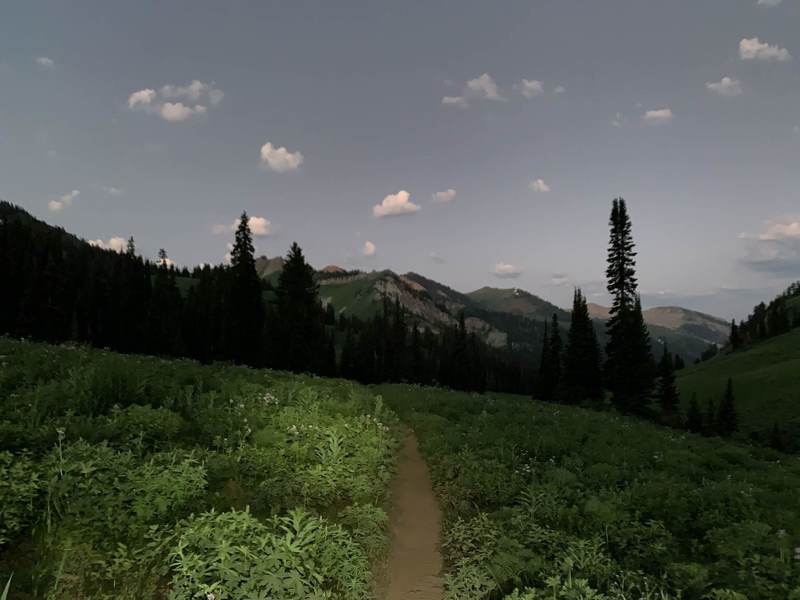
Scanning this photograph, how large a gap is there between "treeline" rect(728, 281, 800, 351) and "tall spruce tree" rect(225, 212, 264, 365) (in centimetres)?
15125

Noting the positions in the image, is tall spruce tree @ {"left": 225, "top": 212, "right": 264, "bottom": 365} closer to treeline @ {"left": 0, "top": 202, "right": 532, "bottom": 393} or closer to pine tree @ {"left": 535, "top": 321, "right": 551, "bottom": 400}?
treeline @ {"left": 0, "top": 202, "right": 532, "bottom": 393}

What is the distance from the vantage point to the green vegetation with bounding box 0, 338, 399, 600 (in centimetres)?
493

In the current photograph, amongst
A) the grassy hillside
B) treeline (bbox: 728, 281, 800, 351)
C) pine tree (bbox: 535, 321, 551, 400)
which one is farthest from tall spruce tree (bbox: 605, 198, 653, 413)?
treeline (bbox: 728, 281, 800, 351)

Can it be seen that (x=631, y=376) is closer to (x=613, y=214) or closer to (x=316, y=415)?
(x=613, y=214)

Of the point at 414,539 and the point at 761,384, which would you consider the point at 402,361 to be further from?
the point at 414,539

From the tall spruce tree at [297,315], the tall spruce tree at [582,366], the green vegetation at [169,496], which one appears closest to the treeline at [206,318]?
the tall spruce tree at [297,315]

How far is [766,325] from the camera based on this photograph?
149 meters

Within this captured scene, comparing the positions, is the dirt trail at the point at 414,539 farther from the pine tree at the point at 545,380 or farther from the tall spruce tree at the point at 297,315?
the pine tree at the point at 545,380

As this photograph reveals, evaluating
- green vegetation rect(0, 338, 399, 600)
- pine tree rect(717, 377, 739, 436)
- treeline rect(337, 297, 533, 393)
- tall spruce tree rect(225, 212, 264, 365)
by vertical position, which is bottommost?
pine tree rect(717, 377, 739, 436)

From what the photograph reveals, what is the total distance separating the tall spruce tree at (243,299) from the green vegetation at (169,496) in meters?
51.0

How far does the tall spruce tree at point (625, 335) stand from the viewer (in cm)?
5062

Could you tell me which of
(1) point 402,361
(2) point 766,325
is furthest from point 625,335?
(2) point 766,325

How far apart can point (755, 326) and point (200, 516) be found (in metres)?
196

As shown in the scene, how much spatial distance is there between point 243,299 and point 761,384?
9135 centimetres
